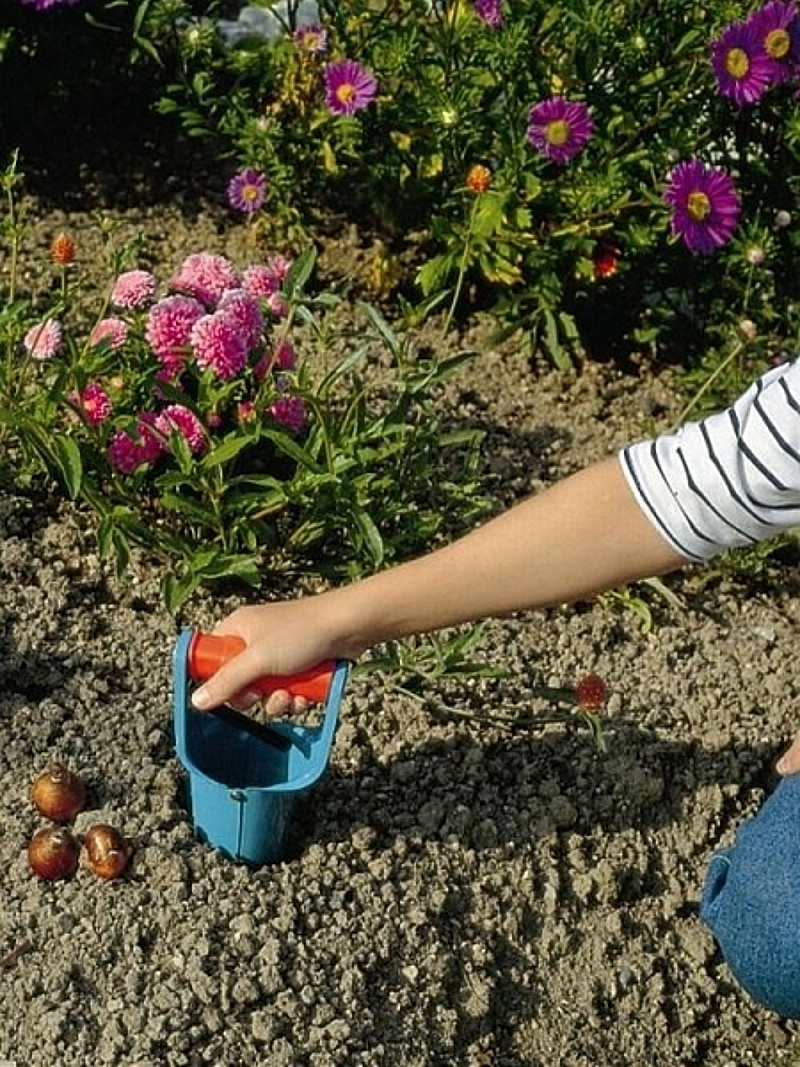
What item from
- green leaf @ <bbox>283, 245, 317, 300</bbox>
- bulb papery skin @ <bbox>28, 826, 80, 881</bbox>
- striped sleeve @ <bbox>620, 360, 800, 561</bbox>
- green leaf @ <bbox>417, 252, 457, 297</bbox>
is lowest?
bulb papery skin @ <bbox>28, 826, 80, 881</bbox>

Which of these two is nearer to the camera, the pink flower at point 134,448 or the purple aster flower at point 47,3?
the pink flower at point 134,448

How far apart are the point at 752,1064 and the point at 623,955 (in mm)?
235

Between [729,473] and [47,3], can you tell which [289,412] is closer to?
[729,473]

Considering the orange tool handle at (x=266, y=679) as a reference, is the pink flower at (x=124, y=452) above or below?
below

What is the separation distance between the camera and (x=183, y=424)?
9.21ft

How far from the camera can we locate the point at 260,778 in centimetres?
254

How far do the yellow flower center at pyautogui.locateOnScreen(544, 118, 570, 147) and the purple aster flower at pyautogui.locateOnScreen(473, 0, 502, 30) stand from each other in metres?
0.21

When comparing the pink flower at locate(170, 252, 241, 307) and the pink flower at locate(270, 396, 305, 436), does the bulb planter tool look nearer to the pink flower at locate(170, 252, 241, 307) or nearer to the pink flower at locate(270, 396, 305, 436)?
the pink flower at locate(270, 396, 305, 436)

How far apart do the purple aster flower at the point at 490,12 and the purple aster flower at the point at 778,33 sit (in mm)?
428

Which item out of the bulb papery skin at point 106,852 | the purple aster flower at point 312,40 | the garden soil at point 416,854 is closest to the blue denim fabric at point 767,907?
the garden soil at point 416,854

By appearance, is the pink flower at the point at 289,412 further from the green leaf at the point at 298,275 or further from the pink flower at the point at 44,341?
the pink flower at the point at 44,341

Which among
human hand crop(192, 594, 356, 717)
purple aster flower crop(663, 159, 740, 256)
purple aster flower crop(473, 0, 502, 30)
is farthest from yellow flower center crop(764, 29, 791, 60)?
A: human hand crop(192, 594, 356, 717)

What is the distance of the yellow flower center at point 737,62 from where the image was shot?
3.21 meters

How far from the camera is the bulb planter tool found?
7.31 feet
